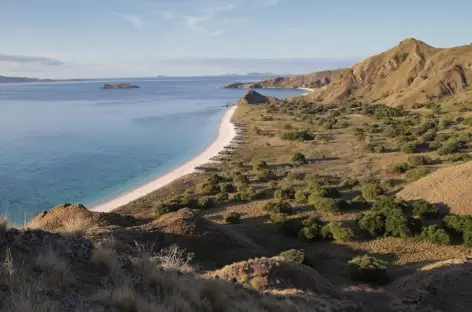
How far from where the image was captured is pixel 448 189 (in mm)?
27234

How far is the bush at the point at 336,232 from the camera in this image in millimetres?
22908

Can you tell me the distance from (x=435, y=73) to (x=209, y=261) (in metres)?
98.6

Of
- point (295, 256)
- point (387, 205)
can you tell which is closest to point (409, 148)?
point (387, 205)

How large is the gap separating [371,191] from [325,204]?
4.90m

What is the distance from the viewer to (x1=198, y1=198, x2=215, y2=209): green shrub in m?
30.4

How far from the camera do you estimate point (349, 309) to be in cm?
1290

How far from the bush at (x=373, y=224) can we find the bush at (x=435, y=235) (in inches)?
90.2

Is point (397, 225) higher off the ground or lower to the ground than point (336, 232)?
higher

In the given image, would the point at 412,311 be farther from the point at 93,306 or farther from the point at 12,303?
the point at 12,303

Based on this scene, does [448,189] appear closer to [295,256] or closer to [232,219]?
[295,256]

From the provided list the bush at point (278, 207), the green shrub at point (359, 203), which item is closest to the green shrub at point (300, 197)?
A: the bush at point (278, 207)

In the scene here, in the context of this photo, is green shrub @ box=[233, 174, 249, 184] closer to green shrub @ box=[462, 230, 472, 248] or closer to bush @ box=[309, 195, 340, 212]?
bush @ box=[309, 195, 340, 212]

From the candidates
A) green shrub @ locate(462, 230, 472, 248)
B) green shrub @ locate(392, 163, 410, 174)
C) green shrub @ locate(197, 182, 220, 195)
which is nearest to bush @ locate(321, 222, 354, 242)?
green shrub @ locate(462, 230, 472, 248)

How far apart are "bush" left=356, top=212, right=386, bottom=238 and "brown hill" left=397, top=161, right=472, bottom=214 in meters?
5.58
